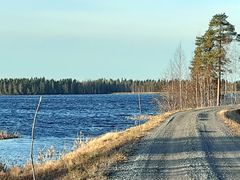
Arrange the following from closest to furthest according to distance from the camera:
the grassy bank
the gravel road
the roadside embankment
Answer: the gravel road → the grassy bank → the roadside embankment

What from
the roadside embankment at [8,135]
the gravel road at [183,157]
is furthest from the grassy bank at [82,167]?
the roadside embankment at [8,135]

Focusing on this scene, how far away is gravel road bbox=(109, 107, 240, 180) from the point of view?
573 inches

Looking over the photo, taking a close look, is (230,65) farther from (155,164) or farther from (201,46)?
(155,164)

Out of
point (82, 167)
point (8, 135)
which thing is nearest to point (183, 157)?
point (82, 167)

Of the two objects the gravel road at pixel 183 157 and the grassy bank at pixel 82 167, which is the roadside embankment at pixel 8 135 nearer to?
the gravel road at pixel 183 157

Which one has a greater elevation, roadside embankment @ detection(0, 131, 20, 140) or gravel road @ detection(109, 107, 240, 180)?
gravel road @ detection(109, 107, 240, 180)

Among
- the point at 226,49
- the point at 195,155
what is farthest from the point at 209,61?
the point at 195,155

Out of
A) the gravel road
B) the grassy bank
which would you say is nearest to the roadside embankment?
the gravel road

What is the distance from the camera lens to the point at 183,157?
1775cm

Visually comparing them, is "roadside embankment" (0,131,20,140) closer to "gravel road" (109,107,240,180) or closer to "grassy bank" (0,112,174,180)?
"gravel road" (109,107,240,180)

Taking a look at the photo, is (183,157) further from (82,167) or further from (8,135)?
(8,135)

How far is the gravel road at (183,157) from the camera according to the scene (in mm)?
14547

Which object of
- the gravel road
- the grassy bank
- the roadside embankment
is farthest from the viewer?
the roadside embankment

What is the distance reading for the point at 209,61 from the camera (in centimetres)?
6894
